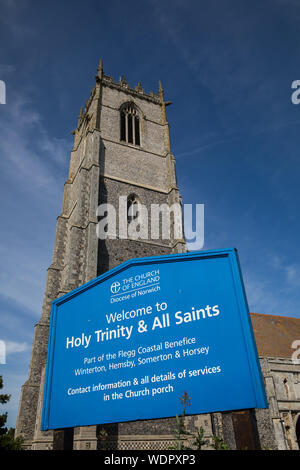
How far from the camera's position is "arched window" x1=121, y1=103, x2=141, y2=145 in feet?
79.8

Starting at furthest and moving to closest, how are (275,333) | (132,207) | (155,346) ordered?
(275,333), (132,207), (155,346)

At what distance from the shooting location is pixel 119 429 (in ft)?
38.7

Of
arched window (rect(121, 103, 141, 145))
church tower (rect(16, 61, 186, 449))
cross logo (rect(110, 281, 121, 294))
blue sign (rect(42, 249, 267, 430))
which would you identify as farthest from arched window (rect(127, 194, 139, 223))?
blue sign (rect(42, 249, 267, 430))

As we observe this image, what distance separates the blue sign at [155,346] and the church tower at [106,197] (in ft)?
25.4

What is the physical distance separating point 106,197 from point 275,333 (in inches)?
728

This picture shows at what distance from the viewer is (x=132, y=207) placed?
19.4 meters

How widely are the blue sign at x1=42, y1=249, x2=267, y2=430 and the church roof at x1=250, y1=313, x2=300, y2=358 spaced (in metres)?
21.5

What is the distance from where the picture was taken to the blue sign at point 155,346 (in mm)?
3248

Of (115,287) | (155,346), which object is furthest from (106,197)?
(155,346)

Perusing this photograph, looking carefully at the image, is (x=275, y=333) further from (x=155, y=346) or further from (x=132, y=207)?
(x=155, y=346)

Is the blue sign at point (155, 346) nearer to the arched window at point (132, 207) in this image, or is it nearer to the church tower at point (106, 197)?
the church tower at point (106, 197)

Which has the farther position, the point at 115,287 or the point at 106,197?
the point at 106,197

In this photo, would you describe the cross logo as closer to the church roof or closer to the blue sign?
the blue sign

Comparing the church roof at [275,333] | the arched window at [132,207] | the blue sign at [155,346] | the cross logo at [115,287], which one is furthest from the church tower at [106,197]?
the church roof at [275,333]
